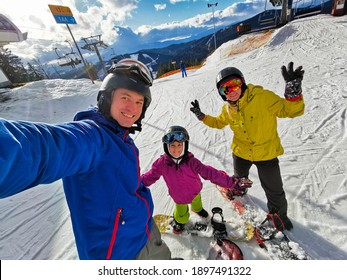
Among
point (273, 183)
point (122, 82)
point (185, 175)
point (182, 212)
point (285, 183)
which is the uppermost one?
point (122, 82)

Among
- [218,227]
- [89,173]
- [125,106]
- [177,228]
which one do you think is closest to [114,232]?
[89,173]

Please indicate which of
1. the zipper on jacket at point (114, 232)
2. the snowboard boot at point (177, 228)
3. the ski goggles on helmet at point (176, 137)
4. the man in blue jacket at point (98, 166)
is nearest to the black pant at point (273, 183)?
the ski goggles on helmet at point (176, 137)

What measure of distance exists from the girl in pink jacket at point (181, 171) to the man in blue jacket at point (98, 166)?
2.58 ft

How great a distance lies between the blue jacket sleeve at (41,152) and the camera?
2.19 ft

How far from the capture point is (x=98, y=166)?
3.81 ft

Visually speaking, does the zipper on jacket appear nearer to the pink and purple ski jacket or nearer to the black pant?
the pink and purple ski jacket

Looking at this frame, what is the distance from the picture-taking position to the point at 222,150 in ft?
16.2

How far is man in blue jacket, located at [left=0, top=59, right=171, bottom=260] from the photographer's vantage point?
73cm

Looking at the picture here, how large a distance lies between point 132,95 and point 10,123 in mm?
868

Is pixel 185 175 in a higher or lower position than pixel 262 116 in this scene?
lower

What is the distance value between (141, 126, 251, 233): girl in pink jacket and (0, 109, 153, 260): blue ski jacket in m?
0.86

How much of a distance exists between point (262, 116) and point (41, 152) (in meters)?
2.30

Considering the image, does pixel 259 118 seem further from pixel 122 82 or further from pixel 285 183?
pixel 285 183

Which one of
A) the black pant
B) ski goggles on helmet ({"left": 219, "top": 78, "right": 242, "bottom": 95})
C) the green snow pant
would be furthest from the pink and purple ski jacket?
ski goggles on helmet ({"left": 219, "top": 78, "right": 242, "bottom": 95})
